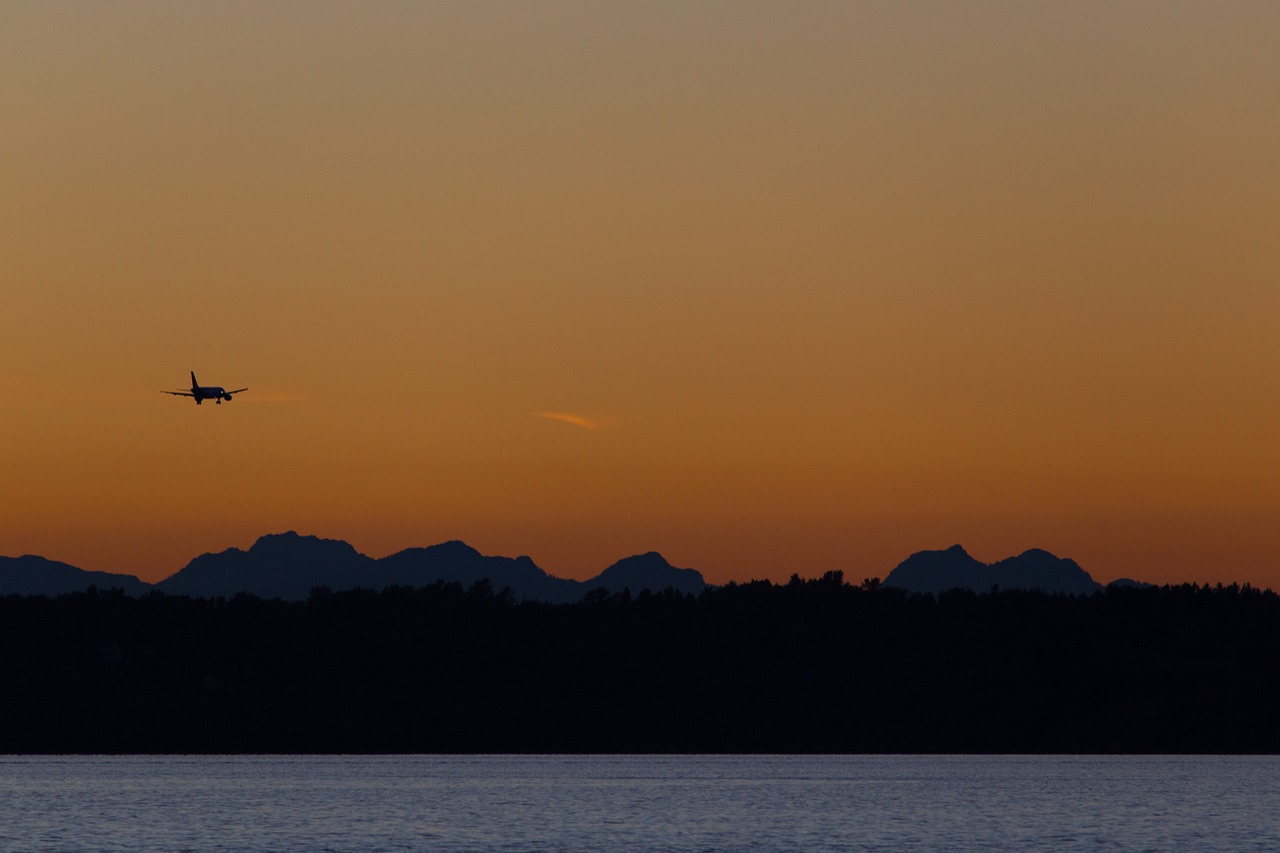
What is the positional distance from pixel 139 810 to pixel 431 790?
3877 cm

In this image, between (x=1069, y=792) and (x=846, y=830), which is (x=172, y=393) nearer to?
(x=846, y=830)

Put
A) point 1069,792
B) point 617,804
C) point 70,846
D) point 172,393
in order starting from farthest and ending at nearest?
point 1069,792
point 617,804
point 172,393
point 70,846

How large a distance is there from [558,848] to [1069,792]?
80774 millimetres

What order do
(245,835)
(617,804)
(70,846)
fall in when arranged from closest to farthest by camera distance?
(70,846)
(245,835)
(617,804)

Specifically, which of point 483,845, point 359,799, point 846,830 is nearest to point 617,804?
point 359,799

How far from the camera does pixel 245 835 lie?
13088 centimetres

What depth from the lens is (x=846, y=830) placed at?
13462cm

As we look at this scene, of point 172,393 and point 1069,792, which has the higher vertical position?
point 172,393

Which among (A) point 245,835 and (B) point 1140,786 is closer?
(A) point 245,835

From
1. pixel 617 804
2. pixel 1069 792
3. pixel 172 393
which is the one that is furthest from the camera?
pixel 1069 792

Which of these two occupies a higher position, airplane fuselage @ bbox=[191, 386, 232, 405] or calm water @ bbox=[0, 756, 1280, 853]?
airplane fuselage @ bbox=[191, 386, 232, 405]

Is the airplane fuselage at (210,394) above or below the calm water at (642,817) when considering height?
above

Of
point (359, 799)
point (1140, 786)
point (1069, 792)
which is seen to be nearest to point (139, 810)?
point (359, 799)

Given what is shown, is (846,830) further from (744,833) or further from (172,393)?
(172,393)
